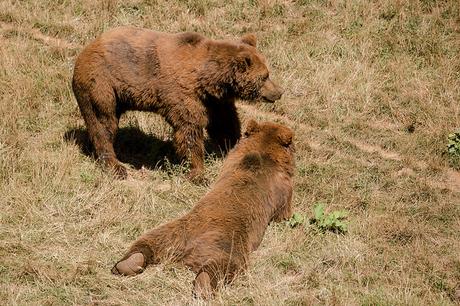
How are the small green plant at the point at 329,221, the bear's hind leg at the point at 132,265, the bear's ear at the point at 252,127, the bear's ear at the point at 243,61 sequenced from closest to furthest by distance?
the bear's hind leg at the point at 132,265, the small green plant at the point at 329,221, the bear's ear at the point at 252,127, the bear's ear at the point at 243,61

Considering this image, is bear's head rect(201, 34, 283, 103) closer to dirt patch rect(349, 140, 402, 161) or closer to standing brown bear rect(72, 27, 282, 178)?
standing brown bear rect(72, 27, 282, 178)

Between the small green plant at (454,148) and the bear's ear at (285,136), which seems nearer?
the bear's ear at (285,136)

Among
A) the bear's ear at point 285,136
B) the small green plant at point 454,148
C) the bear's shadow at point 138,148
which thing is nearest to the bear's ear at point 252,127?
the bear's ear at point 285,136

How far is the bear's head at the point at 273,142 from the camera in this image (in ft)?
25.7

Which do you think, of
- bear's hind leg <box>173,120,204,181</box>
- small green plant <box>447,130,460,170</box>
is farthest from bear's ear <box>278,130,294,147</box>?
small green plant <box>447,130,460,170</box>

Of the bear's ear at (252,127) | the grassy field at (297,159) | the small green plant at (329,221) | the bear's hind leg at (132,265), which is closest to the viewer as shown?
the bear's hind leg at (132,265)

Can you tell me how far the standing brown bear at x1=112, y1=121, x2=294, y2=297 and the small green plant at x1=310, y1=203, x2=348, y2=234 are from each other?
31 centimetres

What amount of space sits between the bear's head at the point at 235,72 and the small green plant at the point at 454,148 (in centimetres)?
279

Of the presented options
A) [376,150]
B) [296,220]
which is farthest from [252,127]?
[376,150]

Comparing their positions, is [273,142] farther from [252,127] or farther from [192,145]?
[192,145]

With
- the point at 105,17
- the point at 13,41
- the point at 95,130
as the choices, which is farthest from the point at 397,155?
the point at 13,41

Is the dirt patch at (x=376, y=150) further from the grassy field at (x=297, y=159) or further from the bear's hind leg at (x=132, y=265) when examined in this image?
the bear's hind leg at (x=132, y=265)

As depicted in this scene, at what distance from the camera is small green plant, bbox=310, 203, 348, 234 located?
7734 mm

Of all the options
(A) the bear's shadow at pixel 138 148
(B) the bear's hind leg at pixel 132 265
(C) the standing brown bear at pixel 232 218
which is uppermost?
(C) the standing brown bear at pixel 232 218
